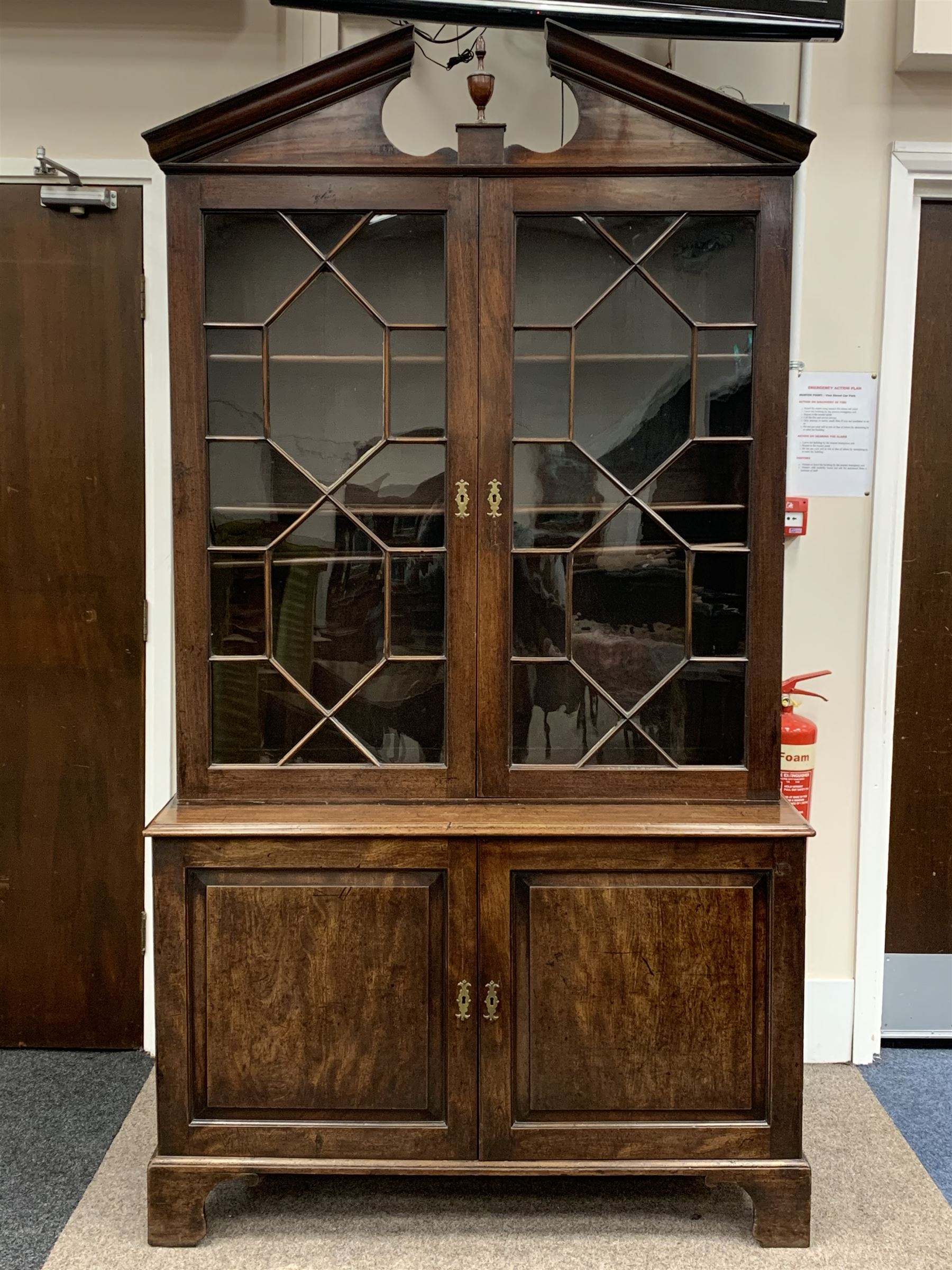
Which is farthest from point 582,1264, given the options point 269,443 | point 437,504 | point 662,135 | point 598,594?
point 662,135

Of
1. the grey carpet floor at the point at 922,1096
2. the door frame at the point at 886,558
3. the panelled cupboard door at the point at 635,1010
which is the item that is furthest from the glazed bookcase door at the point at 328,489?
the grey carpet floor at the point at 922,1096

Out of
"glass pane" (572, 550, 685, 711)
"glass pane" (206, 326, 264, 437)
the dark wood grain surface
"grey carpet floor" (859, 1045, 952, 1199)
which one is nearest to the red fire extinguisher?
the dark wood grain surface

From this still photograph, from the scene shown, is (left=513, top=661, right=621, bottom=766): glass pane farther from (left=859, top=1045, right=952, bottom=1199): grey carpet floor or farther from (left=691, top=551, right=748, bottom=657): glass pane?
(left=859, top=1045, right=952, bottom=1199): grey carpet floor

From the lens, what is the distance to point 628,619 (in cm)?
187

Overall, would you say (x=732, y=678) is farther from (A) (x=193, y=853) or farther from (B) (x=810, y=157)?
→ (B) (x=810, y=157)

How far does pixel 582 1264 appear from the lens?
1771mm

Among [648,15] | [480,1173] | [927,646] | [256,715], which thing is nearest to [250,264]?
[256,715]

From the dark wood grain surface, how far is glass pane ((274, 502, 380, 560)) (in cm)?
→ 144

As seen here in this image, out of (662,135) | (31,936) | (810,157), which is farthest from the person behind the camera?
(31,936)

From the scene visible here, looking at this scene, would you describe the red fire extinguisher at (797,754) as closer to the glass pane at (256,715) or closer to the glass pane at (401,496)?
the glass pane at (401,496)

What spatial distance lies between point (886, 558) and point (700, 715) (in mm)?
835

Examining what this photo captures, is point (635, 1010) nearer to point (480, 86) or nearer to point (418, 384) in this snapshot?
point (418, 384)

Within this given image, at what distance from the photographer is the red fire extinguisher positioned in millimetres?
2299

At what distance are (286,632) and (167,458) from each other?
2.42 feet
